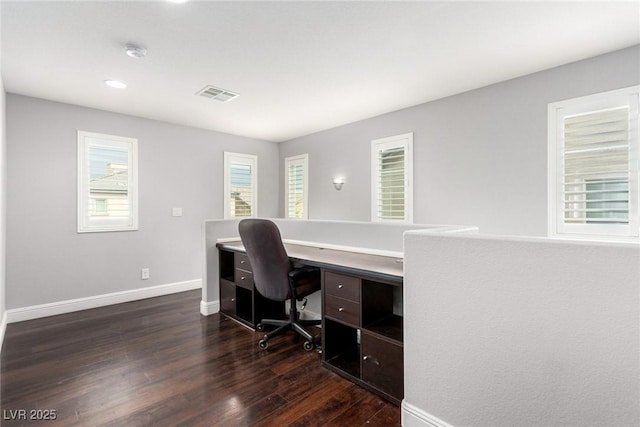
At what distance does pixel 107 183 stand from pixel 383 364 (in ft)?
13.1

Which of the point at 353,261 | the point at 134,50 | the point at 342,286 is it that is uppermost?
the point at 134,50

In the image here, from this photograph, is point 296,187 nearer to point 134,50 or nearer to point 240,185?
point 240,185

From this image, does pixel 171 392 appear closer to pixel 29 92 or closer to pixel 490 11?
pixel 490 11

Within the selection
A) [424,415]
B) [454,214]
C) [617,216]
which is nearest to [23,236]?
[424,415]

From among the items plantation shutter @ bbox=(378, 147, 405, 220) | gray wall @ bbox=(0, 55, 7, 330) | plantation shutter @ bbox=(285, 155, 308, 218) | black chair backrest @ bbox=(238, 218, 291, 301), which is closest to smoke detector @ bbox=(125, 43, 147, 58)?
A: gray wall @ bbox=(0, 55, 7, 330)

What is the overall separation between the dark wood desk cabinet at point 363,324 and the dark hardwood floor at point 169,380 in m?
0.11

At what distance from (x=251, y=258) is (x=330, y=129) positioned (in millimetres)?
2945

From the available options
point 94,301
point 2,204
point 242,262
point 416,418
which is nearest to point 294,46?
point 242,262

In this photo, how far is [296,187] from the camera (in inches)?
220

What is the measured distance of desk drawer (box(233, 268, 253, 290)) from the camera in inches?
121

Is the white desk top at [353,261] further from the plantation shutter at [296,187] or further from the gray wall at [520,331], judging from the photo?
the plantation shutter at [296,187]

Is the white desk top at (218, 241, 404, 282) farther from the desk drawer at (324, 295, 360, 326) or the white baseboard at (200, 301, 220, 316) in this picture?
the white baseboard at (200, 301, 220, 316)

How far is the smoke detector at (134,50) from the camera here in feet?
7.61

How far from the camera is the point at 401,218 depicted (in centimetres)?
398
